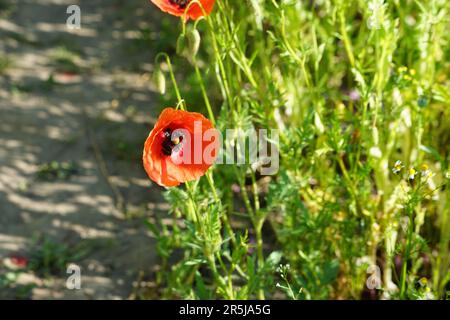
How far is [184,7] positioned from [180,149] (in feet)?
1.06

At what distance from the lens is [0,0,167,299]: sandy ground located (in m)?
2.29

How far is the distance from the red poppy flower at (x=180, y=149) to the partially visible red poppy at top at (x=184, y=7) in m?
0.24

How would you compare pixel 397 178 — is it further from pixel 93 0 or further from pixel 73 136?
pixel 93 0

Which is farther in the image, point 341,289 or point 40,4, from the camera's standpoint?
point 40,4

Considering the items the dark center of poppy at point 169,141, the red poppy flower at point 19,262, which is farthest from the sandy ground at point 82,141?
the dark center of poppy at point 169,141

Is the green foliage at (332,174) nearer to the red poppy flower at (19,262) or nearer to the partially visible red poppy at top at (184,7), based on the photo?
the partially visible red poppy at top at (184,7)

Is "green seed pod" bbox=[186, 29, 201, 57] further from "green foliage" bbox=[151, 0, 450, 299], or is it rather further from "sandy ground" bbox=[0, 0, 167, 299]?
"sandy ground" bbox=[0, 0, 167, 299]

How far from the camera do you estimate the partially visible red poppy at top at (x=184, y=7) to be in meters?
1.41

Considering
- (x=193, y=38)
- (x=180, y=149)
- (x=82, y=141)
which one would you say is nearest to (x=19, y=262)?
(x=82, y=141)

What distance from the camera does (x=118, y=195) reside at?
250 centimetres

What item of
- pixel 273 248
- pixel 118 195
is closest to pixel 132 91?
pixel 118 195

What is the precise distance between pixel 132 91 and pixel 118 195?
0.76 metres

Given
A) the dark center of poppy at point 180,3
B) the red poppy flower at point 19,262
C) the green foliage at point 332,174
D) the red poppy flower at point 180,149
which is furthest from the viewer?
the red poppy flower at point 19,262

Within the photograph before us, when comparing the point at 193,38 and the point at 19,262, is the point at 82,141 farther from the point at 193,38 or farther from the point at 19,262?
the point at 193,38
